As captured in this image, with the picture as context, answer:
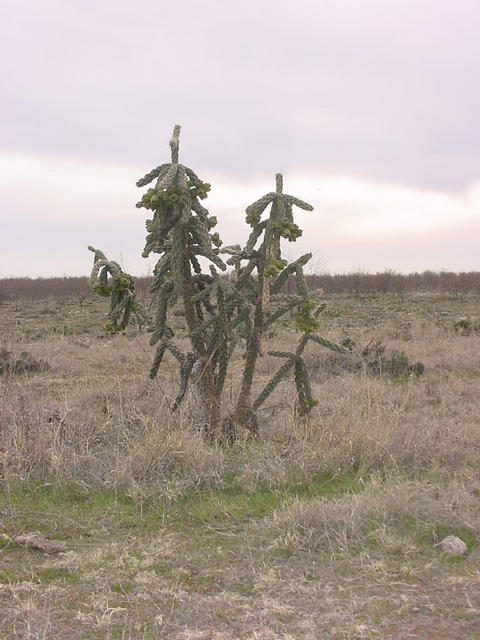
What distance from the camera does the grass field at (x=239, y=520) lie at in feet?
9.48

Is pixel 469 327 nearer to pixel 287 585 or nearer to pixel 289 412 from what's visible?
pixel 289 412

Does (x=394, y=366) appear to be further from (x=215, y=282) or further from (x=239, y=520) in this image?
(x=239, y=520)

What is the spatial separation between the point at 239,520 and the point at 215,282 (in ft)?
6.27

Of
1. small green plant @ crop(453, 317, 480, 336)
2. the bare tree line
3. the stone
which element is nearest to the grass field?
the stone

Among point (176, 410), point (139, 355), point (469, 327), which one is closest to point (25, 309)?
point (139, 355)

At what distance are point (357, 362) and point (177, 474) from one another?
17.9ft

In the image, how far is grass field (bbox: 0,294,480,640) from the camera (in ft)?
9.48

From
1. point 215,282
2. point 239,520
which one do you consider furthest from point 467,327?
point 239,520

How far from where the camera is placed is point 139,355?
10484 millimetres

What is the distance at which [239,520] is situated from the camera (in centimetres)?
403

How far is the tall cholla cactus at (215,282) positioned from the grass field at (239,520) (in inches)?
11.3

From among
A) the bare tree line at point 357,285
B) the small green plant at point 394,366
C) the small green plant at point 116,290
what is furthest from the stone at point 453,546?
the bare tree line at point 357,285

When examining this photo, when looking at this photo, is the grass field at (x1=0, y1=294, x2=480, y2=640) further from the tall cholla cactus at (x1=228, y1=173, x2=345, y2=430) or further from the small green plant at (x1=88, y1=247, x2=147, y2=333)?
the small green plant at (x1=88, y1=247, x2=147, y2=333)

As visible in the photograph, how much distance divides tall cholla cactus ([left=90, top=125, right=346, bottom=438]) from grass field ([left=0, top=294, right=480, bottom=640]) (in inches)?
11.3
